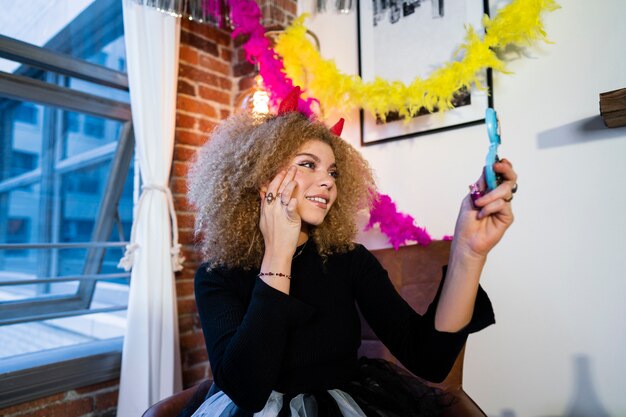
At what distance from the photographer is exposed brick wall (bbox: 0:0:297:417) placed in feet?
6.77

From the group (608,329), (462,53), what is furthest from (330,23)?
(608,329)

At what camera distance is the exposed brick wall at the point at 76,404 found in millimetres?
1615

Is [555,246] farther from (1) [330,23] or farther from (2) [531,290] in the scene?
(1) [330,23]

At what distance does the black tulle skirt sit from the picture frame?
1.07m

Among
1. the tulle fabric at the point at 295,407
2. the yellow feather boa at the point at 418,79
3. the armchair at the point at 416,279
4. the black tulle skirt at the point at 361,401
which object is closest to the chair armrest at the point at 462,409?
the black tulle skirt at the point at 361,401

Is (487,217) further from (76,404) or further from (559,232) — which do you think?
(76,404)

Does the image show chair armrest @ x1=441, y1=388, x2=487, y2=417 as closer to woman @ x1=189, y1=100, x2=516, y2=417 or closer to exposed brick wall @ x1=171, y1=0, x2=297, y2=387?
woman @ x1=189, y1=100, x2=516, y2=417

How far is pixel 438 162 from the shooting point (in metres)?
1.77

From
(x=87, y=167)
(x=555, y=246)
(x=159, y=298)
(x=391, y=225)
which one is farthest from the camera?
(x=87, y=167)

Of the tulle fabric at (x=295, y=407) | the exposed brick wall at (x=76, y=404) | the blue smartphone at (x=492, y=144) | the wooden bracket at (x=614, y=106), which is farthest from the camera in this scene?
the exposed brick wall at (x=76, y=404)

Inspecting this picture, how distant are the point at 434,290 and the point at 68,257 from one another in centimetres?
193

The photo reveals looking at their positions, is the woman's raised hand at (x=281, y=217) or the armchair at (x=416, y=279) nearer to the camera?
the woman's raised hand at (x=281, y=217)

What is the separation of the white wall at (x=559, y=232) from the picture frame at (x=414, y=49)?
82mm

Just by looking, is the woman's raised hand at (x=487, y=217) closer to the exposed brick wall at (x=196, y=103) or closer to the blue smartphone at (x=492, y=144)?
the blue smartphone at (x=492, y=144)
